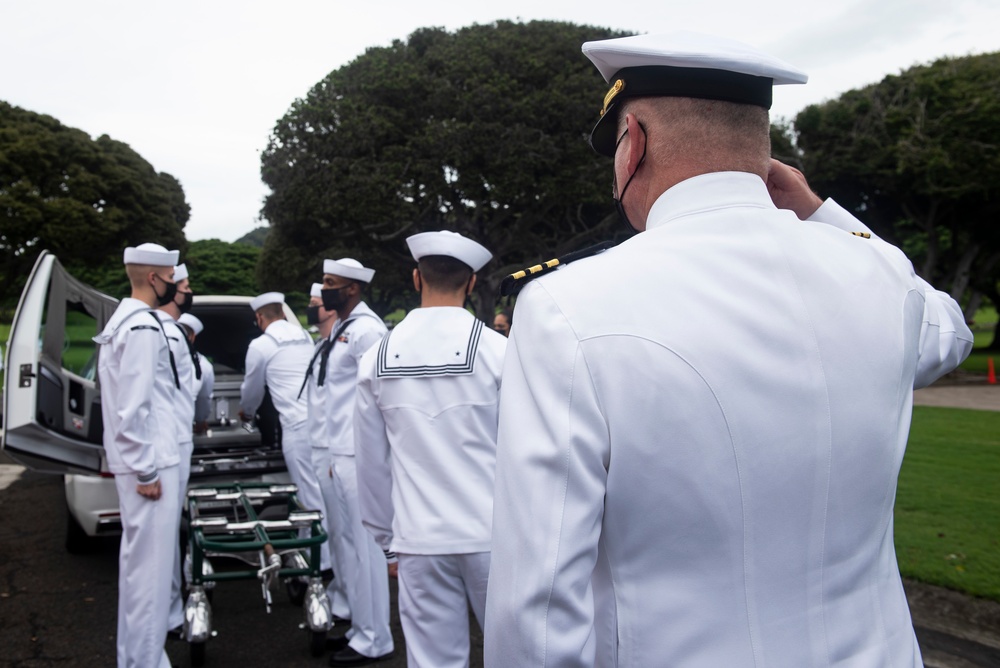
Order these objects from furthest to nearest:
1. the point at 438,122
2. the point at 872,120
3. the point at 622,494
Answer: the point at 438,122 < the point at 872,120 < the point at 622,494

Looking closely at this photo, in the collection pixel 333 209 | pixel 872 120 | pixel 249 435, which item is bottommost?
pixel 249 435

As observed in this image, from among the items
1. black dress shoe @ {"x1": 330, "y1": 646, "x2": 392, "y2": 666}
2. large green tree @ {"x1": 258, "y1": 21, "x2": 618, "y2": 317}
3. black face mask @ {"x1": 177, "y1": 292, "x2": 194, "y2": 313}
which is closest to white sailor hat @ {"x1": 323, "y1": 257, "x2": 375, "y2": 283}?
black face mask @ {"x1": 177, "y1": 292, "x2": 194, "y2": 313}

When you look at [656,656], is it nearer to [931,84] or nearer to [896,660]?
[896,660]

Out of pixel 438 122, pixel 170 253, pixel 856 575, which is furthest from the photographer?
pixel 438 122

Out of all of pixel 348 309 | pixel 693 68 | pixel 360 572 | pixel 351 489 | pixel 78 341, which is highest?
pixel 693 68

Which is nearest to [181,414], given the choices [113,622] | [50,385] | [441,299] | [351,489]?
[50,385]

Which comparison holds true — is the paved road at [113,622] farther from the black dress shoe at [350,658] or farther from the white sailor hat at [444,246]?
the white sailor hat at [444,246]

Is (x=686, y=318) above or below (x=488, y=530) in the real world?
above

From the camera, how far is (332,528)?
5.72 m

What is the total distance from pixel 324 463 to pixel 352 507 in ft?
2.43

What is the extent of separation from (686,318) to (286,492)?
4666 millimetres

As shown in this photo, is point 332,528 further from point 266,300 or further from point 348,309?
point 266,300

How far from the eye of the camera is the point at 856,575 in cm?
141

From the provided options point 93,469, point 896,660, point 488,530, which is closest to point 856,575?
point 896,660
